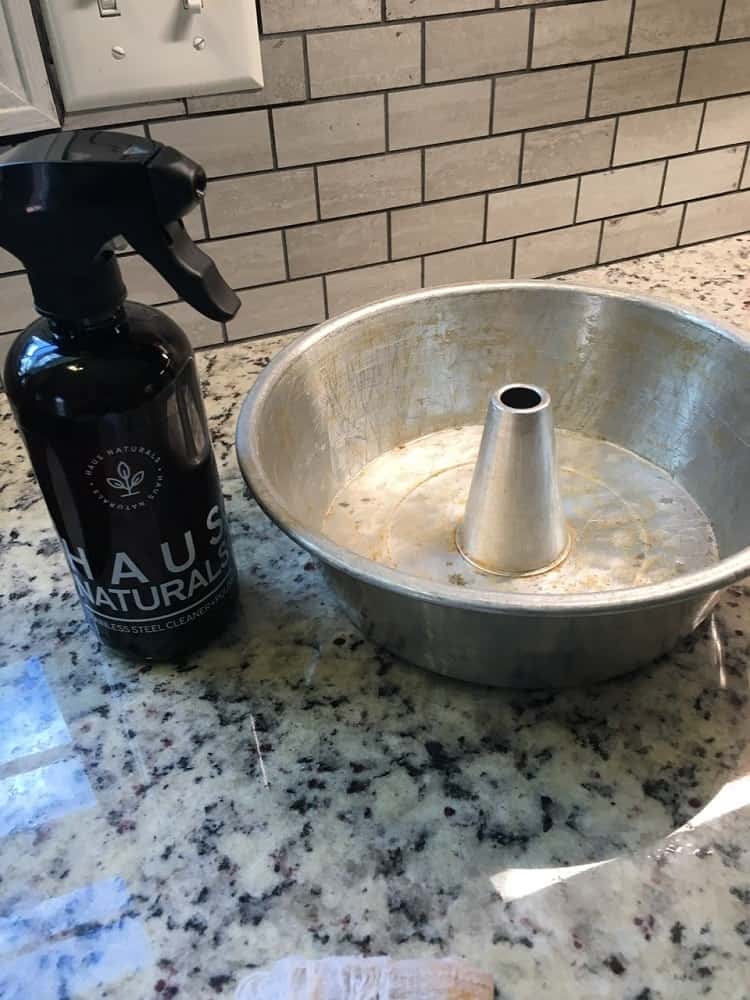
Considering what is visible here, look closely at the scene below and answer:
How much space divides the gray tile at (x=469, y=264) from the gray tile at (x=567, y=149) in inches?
2.8

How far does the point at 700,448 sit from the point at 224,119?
43cm

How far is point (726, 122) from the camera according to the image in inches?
33.4

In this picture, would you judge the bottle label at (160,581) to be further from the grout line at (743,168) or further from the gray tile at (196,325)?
the grout line at (743,168)

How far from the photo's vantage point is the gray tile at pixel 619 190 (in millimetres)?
833

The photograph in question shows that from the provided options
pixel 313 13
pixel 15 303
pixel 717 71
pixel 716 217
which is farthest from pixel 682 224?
pixel 15 303

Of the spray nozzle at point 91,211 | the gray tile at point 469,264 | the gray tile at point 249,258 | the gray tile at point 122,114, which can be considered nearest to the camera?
the spray nozzle at point 91,211

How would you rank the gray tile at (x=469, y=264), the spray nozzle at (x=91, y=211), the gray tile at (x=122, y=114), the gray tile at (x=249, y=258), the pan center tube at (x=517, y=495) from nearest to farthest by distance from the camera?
the spray nozzle at (x=91, y=211), the pan center tube at (x=517, y=495), the gray tile at (x=122, y=114), the gray tile at (x=249, y=258), the gray tile at (x=469, y=264)

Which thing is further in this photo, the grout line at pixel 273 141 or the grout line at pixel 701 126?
the grout line at pixel 701 126

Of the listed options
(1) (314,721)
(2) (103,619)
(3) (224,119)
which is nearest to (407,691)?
(1) (314,721)

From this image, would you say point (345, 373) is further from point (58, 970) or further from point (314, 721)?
point (58, 970)

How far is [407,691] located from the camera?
437 mm

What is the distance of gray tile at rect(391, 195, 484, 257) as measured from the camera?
775mm

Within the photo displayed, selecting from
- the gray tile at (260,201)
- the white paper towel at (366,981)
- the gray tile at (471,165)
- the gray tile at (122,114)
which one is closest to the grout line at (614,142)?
the gray tile at (471,165)

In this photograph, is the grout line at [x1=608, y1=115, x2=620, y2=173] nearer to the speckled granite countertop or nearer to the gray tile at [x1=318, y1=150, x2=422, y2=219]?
the gray tile at [x1=318, y1=150, x2=422, y2=219]
